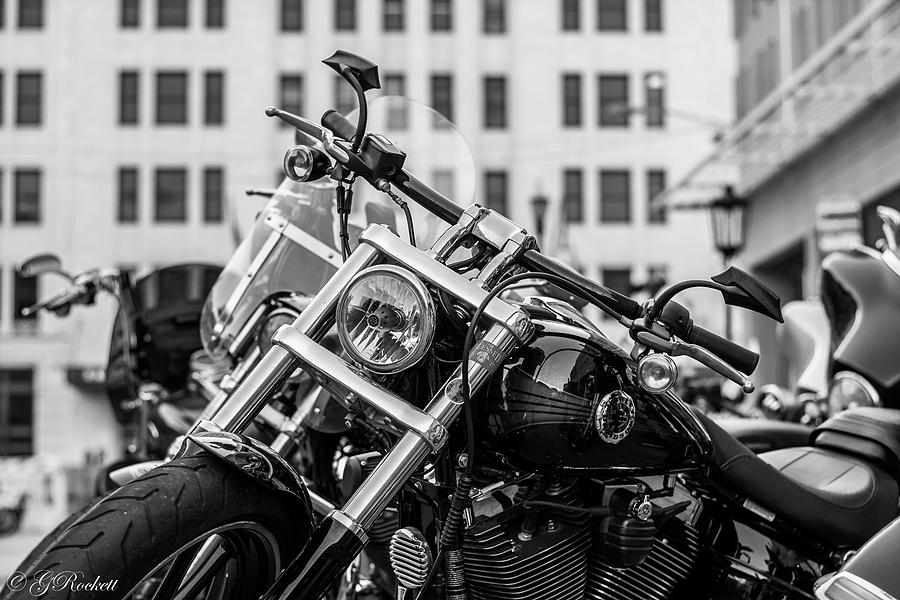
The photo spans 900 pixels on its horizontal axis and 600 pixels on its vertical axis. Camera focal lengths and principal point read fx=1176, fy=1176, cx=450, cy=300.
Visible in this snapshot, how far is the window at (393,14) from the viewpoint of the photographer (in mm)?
38219

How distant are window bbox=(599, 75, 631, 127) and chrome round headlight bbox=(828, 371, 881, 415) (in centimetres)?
3273

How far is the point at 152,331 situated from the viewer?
215 inches

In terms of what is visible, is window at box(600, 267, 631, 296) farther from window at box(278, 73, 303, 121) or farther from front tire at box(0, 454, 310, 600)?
front tire at box(0, 454, 310, 600)

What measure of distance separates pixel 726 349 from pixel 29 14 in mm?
38793

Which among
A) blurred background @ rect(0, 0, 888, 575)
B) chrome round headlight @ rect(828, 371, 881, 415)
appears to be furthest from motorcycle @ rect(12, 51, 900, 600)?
blurred background @ rect(0, 0, 888, 575)

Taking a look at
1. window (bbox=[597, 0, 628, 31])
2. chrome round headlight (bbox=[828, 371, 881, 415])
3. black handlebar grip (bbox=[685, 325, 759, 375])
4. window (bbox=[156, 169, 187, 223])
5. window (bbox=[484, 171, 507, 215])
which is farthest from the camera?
window (bbox=[597, 0, 628, 31])

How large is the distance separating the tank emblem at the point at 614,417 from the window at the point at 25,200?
36696mm

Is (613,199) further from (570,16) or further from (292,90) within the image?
(292,90)

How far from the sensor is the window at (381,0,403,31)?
3822 cm

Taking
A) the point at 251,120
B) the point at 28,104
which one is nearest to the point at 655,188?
the point at 251,120

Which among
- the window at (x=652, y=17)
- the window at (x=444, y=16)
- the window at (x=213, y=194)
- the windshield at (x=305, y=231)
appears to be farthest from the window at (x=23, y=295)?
the windshield at (x=305, y=231)

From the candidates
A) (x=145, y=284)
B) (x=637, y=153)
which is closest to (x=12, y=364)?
(x=637, y=153)

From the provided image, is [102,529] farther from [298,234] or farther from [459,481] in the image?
[298,234]

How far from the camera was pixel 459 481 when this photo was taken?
266 centimetres
